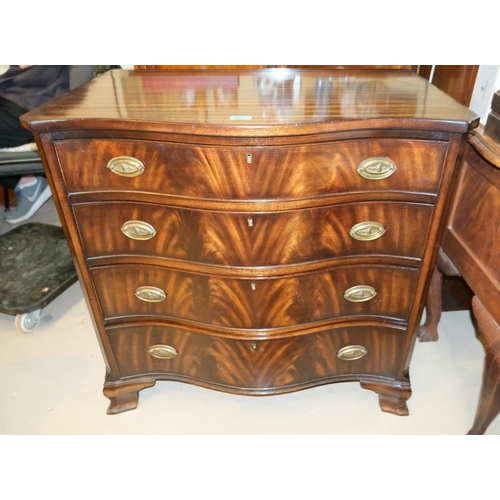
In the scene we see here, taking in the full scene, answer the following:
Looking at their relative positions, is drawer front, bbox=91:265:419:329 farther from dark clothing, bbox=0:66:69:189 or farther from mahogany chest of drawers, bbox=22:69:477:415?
dark clothing, bbox=0:66:69:189

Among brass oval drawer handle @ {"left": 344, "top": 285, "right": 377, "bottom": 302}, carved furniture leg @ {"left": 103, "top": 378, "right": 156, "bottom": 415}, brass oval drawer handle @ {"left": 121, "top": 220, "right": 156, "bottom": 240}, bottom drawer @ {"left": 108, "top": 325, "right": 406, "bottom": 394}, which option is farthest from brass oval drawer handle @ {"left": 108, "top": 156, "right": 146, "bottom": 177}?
carved furniture leg @ {"left": 103, "top": 378, "right": 156, "bottom": 415}

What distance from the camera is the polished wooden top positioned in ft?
3.26

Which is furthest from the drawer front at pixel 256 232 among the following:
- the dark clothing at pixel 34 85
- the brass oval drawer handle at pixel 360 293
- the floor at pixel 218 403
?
the dark clothing at pixel 34 85

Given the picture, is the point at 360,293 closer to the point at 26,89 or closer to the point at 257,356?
the point at 257,356

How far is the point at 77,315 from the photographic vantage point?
2.06 meters

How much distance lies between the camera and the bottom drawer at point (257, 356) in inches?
54.7

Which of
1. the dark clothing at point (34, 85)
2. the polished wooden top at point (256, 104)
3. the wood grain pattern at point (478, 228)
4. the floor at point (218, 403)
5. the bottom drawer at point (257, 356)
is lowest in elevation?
the floor at point (218, 403)

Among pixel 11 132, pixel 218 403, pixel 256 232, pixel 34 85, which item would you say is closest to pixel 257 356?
pixel 218 403

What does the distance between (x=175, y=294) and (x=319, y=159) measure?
2.01 feet

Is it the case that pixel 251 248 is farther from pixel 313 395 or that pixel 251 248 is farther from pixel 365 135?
pixel 313 395

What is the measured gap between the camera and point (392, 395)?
1.54 m

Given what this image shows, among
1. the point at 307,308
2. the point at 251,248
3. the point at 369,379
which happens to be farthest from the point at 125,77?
the point at 369,379

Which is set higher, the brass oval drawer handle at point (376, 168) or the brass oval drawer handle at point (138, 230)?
the brass oval drawer handle at point (376, 168)

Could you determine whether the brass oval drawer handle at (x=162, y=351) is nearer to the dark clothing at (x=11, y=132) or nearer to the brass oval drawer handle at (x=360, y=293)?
the brass oval drawer handle at (x=360, y=293)
